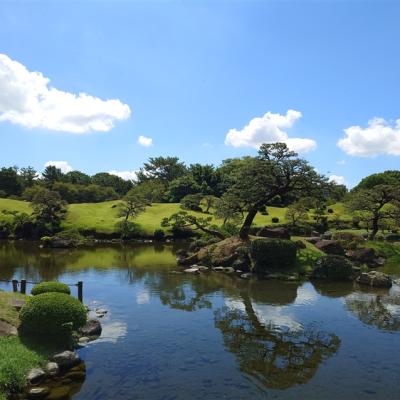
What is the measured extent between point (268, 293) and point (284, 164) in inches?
532

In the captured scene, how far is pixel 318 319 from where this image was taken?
71.1 feet

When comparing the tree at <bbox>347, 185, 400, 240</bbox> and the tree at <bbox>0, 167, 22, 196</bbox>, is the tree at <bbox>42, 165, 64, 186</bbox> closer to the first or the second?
the tree at <bbox>0, 167, 22, 196</bbox>

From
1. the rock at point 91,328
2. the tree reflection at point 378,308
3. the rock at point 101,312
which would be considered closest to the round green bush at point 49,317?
the rock at point 91,328

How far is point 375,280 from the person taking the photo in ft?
98.9

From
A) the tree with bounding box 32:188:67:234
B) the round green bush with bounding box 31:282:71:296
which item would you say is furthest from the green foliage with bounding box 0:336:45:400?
the tree with bounding box 32:188:67:234

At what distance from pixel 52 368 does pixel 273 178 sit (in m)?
27.2

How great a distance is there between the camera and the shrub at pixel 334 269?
3186 centimetres

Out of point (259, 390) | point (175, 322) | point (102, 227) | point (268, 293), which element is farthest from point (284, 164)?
point (102, 227)

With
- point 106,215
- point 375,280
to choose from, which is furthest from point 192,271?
point 106,215

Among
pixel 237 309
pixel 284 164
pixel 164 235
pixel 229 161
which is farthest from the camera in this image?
pixel 229 161

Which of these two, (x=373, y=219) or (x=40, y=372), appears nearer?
(x=40, y=372)

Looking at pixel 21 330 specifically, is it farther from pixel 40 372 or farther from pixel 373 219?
pixel 373 219

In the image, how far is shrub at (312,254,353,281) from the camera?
1254 inches

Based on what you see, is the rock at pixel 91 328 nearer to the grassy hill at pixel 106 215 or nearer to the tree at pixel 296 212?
the tree at pixel 296 212
